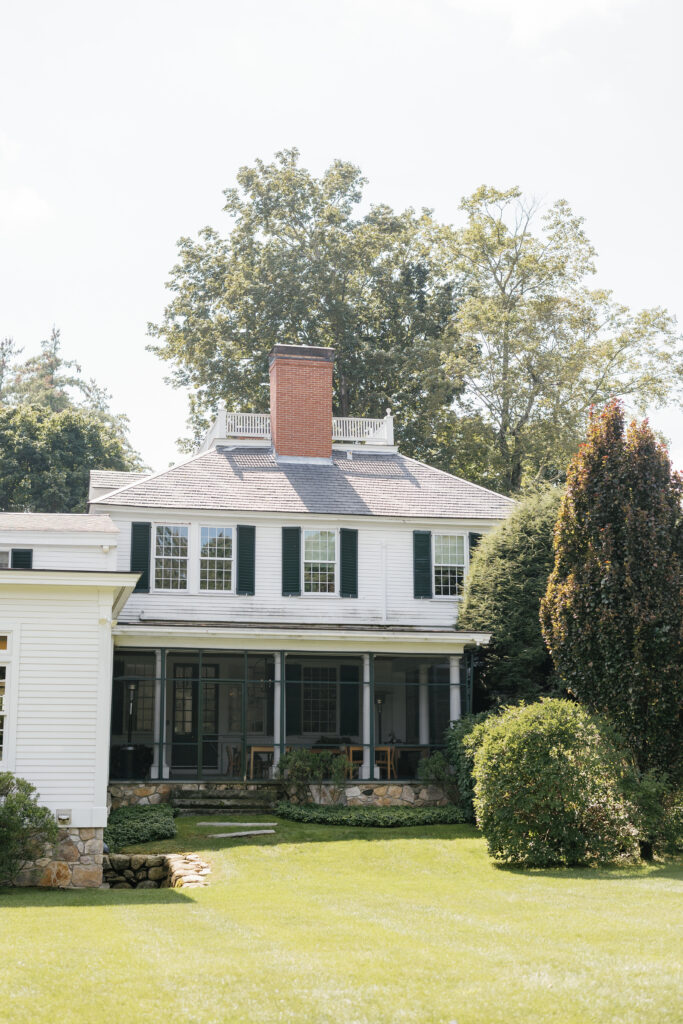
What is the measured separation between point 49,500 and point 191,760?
1700 cm

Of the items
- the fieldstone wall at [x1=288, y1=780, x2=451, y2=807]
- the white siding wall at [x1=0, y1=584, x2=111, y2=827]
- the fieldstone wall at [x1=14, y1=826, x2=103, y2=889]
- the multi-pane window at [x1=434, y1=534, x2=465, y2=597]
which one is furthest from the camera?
the multi-pane window at [x1=434, y1=534, x2=465, y2=597]

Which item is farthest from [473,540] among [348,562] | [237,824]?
[237,824]

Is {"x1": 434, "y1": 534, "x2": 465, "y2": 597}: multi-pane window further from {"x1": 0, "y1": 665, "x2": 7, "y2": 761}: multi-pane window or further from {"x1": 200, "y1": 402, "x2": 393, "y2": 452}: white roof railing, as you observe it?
{"x1": 0, "y1": 665, "x2": 7, "y2": 761}: multi-pane window

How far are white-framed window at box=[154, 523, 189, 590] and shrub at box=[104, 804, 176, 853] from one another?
234 inches

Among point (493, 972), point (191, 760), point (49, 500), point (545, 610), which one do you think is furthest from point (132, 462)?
point (493, 972)

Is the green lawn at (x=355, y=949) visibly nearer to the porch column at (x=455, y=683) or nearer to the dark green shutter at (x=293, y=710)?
the porch column at (x=455, y=683)

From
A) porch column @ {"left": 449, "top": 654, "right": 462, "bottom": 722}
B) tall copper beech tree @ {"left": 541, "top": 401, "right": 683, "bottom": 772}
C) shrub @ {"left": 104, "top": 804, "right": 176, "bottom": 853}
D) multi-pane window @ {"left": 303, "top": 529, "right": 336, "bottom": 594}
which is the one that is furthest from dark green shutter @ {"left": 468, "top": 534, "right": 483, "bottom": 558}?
shrub @ {"left": 104, "top": 804, "right": 176, "bottom": 853}

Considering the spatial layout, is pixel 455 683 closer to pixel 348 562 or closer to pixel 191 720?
pixel 348 562

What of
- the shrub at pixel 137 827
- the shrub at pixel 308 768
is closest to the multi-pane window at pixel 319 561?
the shrub at pixel 308 768

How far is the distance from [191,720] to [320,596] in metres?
3.97

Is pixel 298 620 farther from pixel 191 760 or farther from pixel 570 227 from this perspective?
pixel 570 227

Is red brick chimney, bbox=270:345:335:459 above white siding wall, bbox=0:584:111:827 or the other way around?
above

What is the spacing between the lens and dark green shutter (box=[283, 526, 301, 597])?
2372 centimetres

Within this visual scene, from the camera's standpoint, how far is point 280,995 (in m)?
7.06
